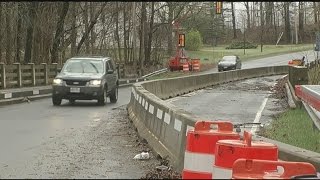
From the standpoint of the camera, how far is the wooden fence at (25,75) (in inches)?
1106

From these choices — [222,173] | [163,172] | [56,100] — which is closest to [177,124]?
[163,172]

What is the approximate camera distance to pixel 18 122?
599 inches

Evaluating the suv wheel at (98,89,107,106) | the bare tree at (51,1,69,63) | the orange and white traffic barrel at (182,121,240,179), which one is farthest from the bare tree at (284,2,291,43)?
the orange and white traffic barrel at (182,121,240,179)

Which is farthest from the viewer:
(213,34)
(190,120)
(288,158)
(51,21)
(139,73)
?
(213,34)

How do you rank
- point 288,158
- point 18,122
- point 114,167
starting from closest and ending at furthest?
1. point 288,158
2. point 114,167
3. point 18,122

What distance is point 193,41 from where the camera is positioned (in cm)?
9119

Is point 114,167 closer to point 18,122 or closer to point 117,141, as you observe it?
point 117,141

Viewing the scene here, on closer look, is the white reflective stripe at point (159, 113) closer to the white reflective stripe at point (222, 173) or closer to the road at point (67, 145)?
the road at point (67, 145)

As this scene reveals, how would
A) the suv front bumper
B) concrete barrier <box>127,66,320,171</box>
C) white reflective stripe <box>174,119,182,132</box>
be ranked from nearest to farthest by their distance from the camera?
concrete barrier <box>127,66,320,171</box> < white reflective stripe <box>174,119,182,132</box> < the suv front bumper

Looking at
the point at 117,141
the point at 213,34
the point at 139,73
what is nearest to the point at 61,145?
the point at 117,141

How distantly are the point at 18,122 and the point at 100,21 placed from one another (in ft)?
120

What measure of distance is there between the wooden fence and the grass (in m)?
15.7

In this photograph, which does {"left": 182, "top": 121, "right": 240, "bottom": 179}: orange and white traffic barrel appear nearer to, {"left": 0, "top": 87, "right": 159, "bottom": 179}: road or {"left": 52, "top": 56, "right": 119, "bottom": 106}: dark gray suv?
{"left": 0, "top": 87, "right": 159, "bottom": 179}: road

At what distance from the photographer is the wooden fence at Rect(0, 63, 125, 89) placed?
28.1 meters
